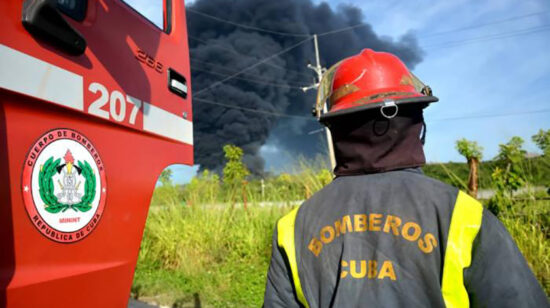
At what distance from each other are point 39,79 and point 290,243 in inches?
36.3

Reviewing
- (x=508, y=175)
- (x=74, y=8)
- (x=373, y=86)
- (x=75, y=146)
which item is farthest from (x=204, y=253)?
(x=373, y=86)

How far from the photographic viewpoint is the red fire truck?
1.21 metres

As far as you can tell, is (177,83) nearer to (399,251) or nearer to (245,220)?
(399,251)

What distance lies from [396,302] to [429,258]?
0.45 ft

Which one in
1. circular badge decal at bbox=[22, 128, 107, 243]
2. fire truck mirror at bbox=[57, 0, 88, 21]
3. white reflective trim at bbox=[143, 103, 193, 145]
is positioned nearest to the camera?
circular badge decal at bbox=[22, 128, 107, 243]

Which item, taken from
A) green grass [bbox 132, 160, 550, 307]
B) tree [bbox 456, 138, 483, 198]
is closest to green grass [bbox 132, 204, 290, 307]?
green grass [bbox 132, 160, 550, 307]

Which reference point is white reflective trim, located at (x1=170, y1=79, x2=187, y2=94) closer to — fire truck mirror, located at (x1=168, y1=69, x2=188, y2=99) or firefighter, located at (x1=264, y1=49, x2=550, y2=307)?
fire truck mirror, located at (x1=168, y1=69, x2=188, y2=99)

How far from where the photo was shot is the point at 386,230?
108cm

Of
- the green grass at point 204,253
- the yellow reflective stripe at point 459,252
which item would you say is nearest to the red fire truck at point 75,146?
the yellow reflective stripe at point 459,252

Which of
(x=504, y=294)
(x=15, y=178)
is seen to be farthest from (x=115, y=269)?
(x=504, y=294)

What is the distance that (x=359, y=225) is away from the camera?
3.69 feet

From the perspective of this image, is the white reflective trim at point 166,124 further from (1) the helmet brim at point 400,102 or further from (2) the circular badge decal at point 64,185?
(1) the helmet brim at point 400,102

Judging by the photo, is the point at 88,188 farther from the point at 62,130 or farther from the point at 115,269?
the point at 115,269

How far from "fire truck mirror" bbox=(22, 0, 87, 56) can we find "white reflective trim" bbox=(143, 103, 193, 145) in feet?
1.47
